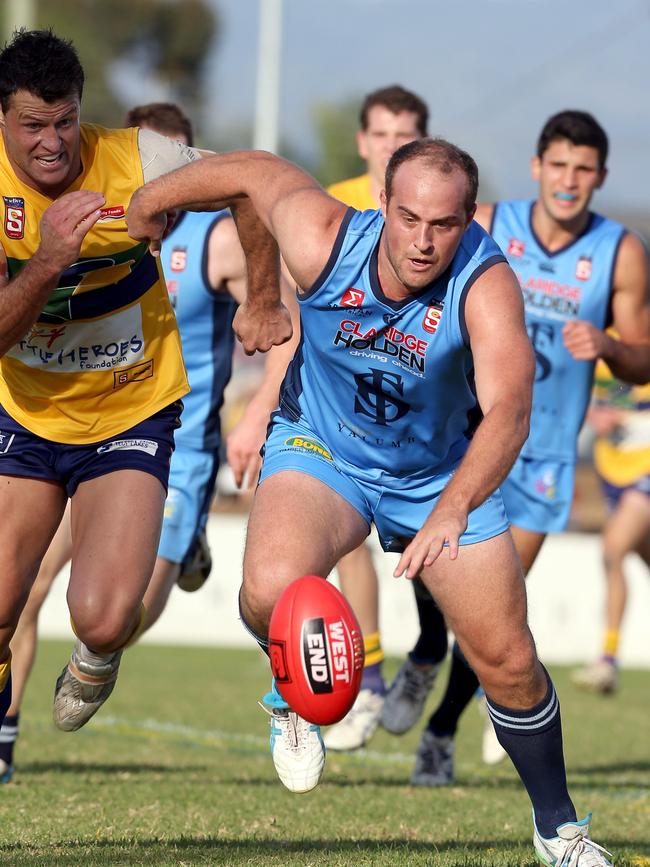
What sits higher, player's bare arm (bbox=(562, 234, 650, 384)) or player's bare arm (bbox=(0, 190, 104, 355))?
player's bare arm (bbox=(0, 190, 104, 355))

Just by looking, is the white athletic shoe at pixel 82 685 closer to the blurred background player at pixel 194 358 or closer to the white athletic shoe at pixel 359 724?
the blurred background player at pixel 194 358

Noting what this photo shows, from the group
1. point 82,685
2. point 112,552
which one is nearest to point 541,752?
point 112,552

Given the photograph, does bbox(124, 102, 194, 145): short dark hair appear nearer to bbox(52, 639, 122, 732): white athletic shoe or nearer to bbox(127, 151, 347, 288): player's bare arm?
bbox(127, 151, 347, 288): player's bare arm

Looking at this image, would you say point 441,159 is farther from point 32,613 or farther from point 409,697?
point 409,697

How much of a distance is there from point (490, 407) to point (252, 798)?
2.83 meters

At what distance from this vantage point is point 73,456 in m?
5.47

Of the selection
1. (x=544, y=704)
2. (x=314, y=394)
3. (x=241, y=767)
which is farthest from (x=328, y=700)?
(x=241, y=767)

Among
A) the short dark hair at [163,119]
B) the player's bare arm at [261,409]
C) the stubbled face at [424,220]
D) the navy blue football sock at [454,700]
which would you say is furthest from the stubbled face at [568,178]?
the stubbled face at [424,220]

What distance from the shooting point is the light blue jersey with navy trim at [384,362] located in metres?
4.86

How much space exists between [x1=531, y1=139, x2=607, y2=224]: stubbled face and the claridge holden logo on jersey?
381 cm

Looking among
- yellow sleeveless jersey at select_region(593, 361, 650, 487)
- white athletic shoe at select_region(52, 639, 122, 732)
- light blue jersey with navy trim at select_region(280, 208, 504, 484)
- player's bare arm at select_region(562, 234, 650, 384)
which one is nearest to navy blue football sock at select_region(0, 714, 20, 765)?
white athletic shoe at select_region(52, 639, 122, 732)

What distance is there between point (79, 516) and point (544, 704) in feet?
6.19

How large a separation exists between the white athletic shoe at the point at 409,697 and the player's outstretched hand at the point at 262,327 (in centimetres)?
269

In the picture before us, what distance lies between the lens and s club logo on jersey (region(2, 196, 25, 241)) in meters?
5.13
